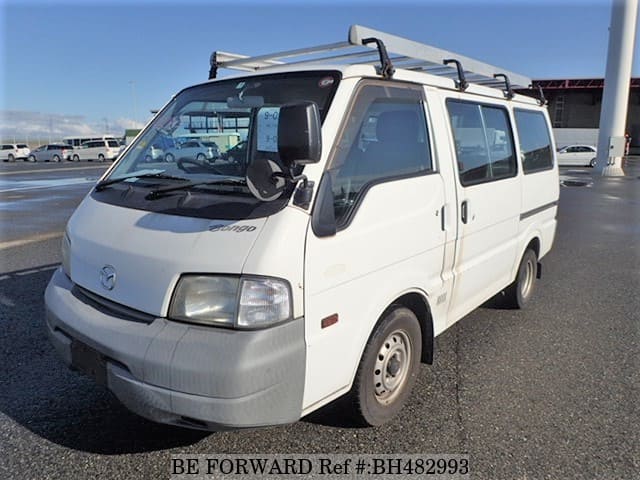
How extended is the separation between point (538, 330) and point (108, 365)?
3662mm

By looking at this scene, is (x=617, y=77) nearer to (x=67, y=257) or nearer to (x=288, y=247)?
Result: (x=288, y=247)

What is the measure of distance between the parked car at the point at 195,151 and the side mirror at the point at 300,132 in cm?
100

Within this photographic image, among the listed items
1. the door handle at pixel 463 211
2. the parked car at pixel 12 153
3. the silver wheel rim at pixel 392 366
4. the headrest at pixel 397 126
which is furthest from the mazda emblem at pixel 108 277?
the parked car at pixel 12 153

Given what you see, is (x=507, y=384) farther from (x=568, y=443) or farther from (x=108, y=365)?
(x=108, y=365)

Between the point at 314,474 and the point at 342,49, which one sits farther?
the point at 342,49

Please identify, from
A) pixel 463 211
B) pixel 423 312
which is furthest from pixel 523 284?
pixel 423 312

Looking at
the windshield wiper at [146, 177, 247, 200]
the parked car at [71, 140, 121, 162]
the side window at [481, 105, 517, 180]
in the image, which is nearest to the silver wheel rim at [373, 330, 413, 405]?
the windshield wiper at [146, 177, 247, 200]

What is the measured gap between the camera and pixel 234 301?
221cm

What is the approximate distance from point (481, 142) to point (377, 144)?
129 centimetres

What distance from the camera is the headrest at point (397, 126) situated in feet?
9.54

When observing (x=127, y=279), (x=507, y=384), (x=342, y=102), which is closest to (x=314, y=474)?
(x=127, y=279)

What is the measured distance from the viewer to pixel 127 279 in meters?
2.46

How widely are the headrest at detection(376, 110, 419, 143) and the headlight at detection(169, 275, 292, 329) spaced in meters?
1.21

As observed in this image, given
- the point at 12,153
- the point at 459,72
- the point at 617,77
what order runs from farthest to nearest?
the point at 12,153
the point at 617,77
the point at 459,72
